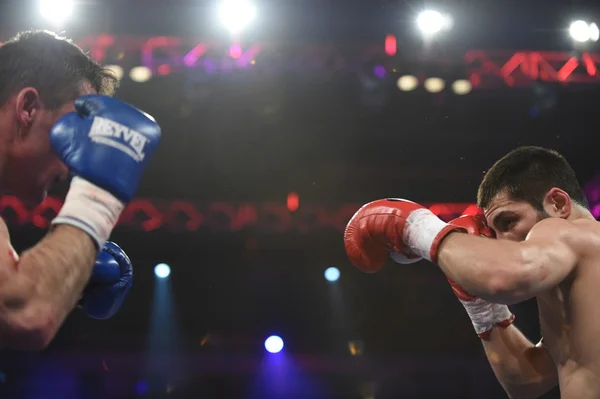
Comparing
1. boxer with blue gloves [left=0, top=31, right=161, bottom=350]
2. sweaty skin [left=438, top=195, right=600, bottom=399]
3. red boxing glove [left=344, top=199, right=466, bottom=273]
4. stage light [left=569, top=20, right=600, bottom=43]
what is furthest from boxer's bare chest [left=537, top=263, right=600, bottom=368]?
stage light [left=569, top=20, right=600, bottom=43]

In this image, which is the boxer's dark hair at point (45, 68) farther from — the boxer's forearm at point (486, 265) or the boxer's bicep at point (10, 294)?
the boxer's forearm at point (486, 265)

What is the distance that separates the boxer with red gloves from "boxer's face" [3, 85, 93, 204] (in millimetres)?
817

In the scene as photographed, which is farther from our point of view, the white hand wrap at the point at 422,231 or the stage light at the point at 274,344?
the stage light at the point at 274,344

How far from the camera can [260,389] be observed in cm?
569

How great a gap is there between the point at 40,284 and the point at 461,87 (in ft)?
15.3

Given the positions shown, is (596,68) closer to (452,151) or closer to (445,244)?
(452,151)

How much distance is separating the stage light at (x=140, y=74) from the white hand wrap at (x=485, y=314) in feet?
12.9

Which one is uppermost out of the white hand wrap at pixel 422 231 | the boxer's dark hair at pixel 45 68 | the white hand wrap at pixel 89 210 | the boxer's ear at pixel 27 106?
the boxer's dark hair at pixel 45 68

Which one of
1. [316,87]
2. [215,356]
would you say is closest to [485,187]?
[316,87]

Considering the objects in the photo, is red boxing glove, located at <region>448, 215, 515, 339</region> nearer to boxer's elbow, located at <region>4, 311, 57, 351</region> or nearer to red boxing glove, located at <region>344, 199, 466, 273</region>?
red boxing glove, located at <region>344, 199, 466, 273</region>

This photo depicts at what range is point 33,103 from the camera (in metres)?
1.38

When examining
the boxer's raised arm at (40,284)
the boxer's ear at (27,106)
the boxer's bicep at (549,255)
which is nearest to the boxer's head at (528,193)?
the boxer's bicep at (549,255)

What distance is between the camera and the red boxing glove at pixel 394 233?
1534mm

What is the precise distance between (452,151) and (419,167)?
34cm
